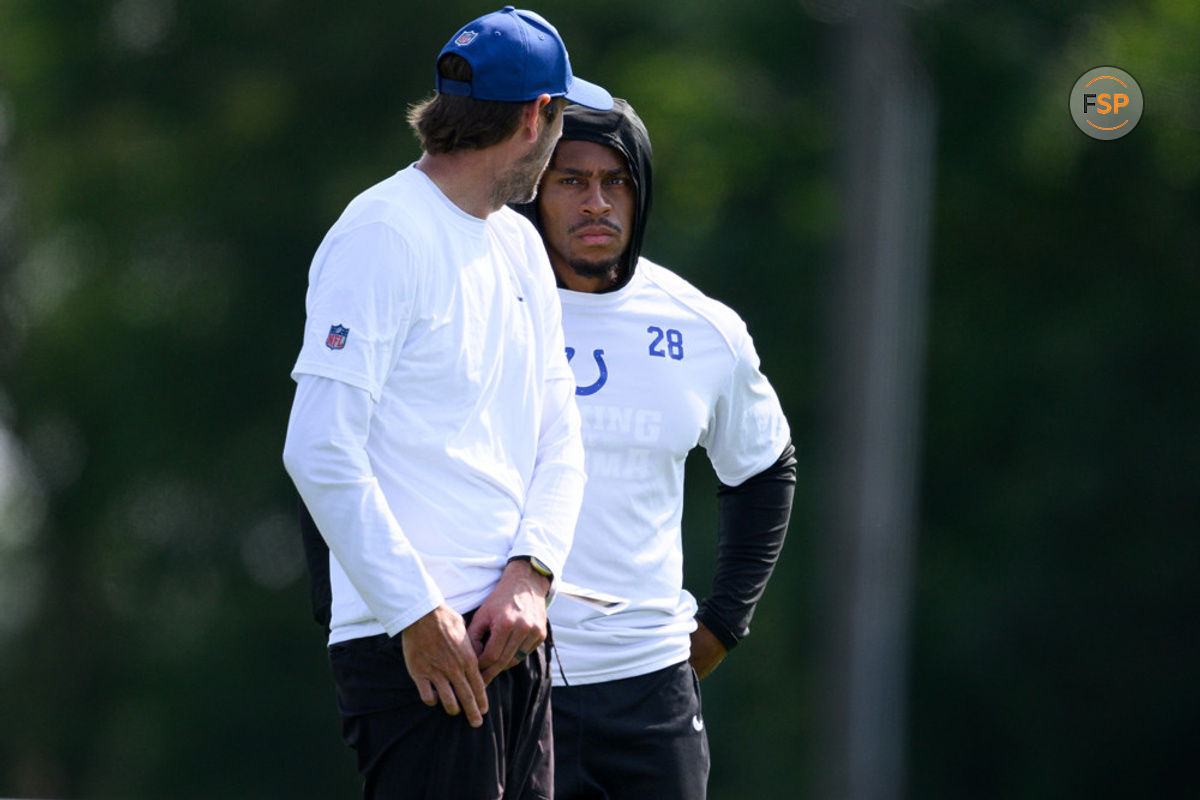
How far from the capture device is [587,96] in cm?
307

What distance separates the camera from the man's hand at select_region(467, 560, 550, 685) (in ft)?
8.67

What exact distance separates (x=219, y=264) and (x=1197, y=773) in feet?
29.2

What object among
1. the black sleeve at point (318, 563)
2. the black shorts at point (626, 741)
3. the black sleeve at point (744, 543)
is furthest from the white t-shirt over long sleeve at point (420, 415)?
the black sleeve at point (744, 543)

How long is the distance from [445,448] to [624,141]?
1272mm

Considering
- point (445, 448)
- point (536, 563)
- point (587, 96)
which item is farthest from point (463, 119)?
point (536, 563)

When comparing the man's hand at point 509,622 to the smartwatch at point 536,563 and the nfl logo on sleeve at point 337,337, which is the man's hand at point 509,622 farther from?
the nfl logo on sleeve at point 337,337

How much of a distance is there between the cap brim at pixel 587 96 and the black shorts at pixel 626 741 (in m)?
1.21

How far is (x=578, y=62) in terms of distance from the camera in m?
13.3

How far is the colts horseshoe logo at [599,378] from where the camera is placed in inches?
143

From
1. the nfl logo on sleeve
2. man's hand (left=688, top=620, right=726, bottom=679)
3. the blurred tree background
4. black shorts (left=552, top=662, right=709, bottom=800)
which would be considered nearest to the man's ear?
the nfl logo on sleeve

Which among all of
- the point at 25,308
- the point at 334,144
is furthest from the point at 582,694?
the point at 25,308

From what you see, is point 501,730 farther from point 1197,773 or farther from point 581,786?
point 1197,773

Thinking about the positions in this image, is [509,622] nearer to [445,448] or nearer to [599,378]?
[445,448]

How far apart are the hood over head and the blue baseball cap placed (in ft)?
2.96
